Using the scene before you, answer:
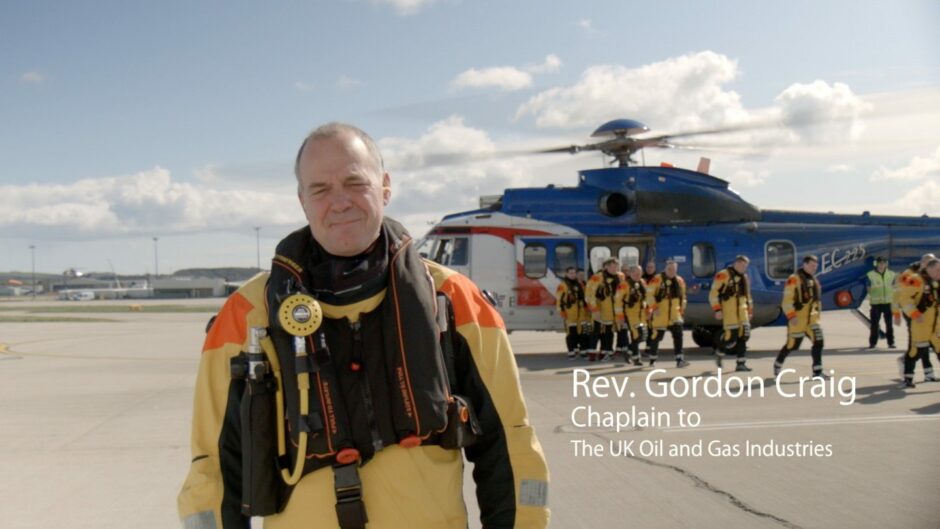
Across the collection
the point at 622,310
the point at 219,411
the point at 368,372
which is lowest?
the point at 622,310

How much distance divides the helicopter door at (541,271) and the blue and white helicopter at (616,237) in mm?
20

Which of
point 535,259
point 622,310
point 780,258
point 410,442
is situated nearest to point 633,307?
point 622,310

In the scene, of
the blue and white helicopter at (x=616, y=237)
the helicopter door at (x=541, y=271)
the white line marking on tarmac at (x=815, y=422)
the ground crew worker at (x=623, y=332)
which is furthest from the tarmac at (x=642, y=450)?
the blue and white helicopter at (x=616, y=237)

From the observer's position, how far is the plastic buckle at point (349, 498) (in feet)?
6.68

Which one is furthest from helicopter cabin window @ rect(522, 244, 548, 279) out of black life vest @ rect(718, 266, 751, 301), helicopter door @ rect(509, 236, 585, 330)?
black life vest @ rect(718, 266, 751, 301)

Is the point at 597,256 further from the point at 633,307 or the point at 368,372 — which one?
the point at 368,372

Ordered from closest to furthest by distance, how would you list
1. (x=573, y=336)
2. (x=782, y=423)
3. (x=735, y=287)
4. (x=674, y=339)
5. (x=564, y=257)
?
(x=782, y=423) < (x=735, y=287) < (x=674, y=339) < (x=573, y=336) < (x=564, y=257)

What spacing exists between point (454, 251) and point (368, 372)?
1258 centimetres

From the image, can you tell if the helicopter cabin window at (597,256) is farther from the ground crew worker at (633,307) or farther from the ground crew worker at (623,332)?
the ground crew worker at (633,307)

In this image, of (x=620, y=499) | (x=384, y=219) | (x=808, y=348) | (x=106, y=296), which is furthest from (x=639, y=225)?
(x=106, y=296)

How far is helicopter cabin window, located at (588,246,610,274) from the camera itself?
15039 millimetres

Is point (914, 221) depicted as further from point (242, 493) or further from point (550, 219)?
point (242, 493)

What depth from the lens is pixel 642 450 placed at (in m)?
6.64

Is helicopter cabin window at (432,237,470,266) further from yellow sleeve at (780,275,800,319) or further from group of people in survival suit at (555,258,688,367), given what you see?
yellow sleeve at (780,275,800,319)
